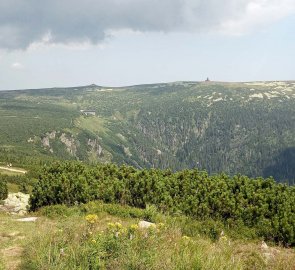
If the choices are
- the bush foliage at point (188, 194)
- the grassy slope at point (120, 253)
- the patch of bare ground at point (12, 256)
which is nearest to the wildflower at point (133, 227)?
the grassy slope at point (120, 253)

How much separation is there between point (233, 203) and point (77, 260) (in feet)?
44.9

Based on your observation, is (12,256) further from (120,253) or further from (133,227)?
(133,227)

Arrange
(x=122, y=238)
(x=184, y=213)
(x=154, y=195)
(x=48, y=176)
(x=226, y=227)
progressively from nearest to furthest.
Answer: (x=122, y=238)
(x=226, y=227)
(x=184, y=213)
(x=154, y=195)
(x=48, y=176)

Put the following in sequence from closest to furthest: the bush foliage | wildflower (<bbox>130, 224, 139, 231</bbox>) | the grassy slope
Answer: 1. the grassy slope
2. wildflower (<bbox>130, 224, 139, 231</bbox>)
3. the bush foliage

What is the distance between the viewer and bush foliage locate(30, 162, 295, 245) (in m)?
20.0

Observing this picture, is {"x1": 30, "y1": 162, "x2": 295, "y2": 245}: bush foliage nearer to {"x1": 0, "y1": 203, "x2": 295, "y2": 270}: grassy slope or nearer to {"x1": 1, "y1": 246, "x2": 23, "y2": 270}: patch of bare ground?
{"x1": 0, "y1": 203, "x2": 295, "y2": 270}: grassy slope

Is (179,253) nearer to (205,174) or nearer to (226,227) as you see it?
(226,227)

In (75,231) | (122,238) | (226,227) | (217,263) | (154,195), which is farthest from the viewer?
(154,195)

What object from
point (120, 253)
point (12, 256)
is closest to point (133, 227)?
point (120, 253)

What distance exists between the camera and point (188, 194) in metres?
22.5

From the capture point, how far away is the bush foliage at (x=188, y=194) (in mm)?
19953

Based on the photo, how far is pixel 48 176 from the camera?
987 inches

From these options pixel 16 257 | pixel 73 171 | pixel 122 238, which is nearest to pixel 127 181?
pixel 73 171

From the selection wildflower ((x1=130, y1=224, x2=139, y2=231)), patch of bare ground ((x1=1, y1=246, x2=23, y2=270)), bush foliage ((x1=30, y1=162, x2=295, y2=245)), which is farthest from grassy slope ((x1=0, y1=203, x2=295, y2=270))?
bush foliage ((x1=30, y1=162, x2=295, y2=245))
